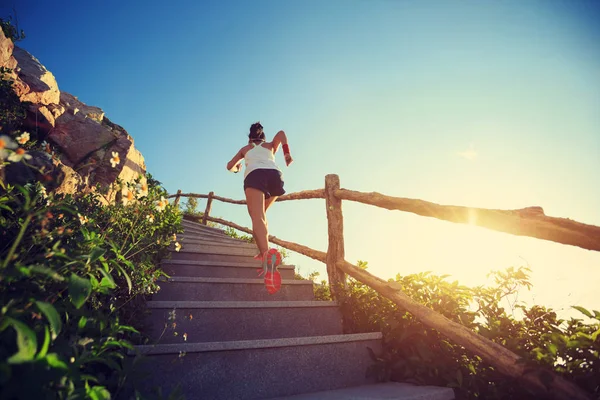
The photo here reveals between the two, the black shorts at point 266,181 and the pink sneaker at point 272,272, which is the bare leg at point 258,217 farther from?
the pink sneaker at point 272,272

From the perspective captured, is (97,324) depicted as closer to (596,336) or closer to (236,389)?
(236,389)

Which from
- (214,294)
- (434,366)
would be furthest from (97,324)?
(434,366)

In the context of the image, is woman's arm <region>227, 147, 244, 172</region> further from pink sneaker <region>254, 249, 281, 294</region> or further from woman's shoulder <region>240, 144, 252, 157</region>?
pink sneaker <region>254, 249, 281, 294</region>

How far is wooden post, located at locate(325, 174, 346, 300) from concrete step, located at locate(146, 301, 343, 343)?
1.22 feet

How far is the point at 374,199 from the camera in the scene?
2703 millimetres

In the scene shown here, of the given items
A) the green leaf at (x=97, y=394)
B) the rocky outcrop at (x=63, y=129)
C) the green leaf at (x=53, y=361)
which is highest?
the rocky outcrop at (x=63, y=129)

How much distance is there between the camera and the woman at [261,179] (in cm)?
336

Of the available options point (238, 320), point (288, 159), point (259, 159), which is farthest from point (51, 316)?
point (288, 159)

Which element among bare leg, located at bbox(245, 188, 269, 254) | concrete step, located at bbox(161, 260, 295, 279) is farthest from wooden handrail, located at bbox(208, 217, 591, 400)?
concrete step, located at bbox(161, 260, 295, 279)

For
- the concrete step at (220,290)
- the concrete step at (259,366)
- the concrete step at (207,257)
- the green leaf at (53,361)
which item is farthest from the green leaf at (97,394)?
the concrete step at (207,257)

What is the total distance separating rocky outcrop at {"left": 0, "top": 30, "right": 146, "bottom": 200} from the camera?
4.30m

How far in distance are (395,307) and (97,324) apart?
2.08 metres

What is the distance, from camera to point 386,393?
1.83 m

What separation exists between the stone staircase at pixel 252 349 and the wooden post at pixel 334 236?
1.12 feet
